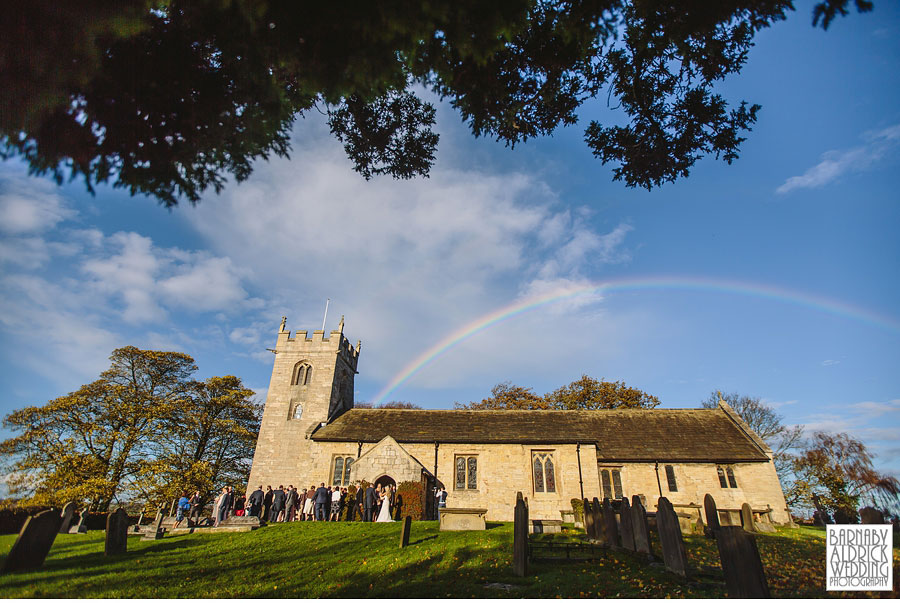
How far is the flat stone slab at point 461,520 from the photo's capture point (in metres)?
12.8

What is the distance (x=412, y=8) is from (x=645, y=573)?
343 inches

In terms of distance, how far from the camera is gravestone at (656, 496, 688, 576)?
617 centimetres

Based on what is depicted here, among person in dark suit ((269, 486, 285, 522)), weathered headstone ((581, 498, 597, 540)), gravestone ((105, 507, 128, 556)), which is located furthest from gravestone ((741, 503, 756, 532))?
gravestone ((105, 507, 128, 556))

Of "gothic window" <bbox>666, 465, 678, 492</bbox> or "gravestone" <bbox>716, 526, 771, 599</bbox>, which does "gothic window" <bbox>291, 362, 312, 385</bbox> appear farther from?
"gravestone" <bbox>716, 526, 771, 599</bbox>

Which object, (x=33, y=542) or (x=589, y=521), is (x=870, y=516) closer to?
(x=589, y=521)

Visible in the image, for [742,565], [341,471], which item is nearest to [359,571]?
[742,565]

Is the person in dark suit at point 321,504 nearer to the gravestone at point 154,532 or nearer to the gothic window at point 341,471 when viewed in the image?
the gravestone at point 154,532

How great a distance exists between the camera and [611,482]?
76.2 feet

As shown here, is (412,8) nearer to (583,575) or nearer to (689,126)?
(689,126)

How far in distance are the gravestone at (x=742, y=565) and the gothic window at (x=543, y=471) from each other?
63.7 ft

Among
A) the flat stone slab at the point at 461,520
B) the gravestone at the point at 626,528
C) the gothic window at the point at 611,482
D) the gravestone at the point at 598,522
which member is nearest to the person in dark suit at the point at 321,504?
the flat stone slab at the point at 461,520

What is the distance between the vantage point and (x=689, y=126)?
7.08 metres

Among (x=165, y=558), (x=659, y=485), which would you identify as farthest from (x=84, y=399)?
(x=659, y=485)

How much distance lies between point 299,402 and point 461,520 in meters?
18.9
